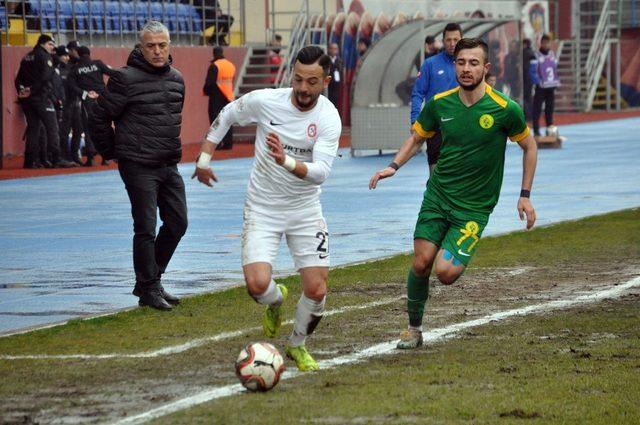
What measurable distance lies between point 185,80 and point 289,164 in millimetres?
27716

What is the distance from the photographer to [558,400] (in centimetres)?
757

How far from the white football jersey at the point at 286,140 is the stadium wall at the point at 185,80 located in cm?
2173

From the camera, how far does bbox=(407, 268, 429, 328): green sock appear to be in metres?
9.41

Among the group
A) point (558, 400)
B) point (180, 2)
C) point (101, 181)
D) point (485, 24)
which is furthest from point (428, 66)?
point (180, 2)

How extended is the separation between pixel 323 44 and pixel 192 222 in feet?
72.8

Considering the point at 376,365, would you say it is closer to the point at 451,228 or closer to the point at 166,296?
the point at 451,228

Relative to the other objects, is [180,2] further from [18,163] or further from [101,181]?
[101,181]

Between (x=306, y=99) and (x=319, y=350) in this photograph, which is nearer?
(x=306, y=99)

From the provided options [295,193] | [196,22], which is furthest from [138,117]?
[196,22]

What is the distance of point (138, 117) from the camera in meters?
11.4

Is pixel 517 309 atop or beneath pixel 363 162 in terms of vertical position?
atop

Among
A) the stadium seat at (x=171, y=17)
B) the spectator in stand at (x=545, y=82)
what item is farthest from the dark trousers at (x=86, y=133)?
the spectator in stand at (x=545, y=82)

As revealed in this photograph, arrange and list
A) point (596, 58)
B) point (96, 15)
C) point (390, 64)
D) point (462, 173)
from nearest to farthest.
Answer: point (462, 173) → point (390, 64) → point (96, 15) → point (596, 58)

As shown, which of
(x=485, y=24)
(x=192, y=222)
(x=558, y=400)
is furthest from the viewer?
(x=485, y=24)
